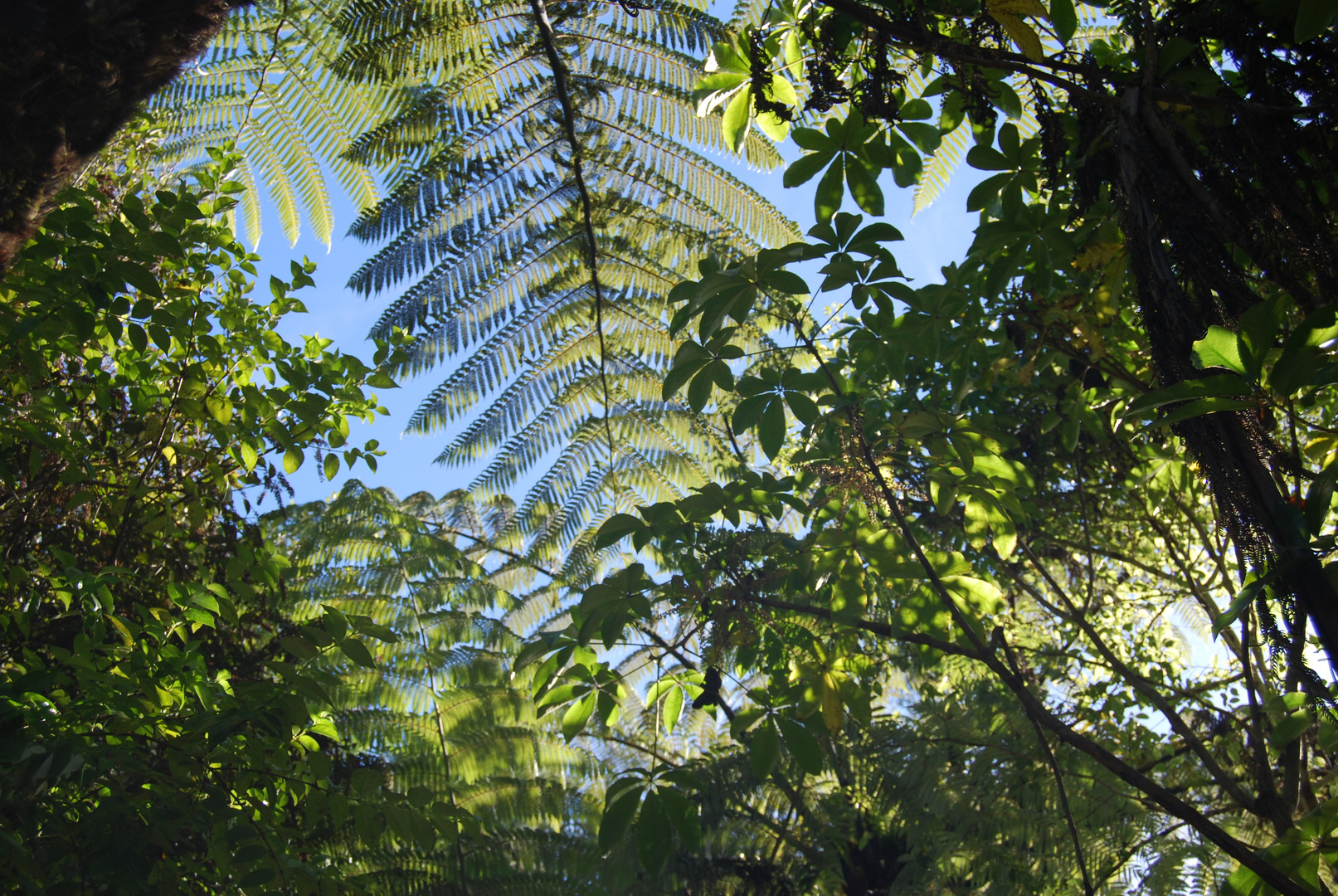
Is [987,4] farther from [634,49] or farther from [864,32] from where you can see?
[634,49]

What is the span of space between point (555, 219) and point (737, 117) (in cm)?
156

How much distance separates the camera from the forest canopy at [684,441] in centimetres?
107

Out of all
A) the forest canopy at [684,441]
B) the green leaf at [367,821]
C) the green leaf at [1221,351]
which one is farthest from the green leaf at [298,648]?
the green leaf at [1221,351]

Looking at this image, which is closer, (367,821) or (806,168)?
(367,821)

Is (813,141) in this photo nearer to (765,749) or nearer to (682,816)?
(765,749)

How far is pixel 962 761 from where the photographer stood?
3.40m

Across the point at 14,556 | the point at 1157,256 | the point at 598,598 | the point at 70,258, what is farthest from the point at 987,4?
the point at 14,556

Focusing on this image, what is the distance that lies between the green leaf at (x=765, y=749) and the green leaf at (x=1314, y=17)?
123cm

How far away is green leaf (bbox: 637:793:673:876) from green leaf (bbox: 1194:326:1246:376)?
1.02 meters

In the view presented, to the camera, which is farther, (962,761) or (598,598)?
(962,761)

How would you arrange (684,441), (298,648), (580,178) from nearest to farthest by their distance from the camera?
(298,648), (580,178), (684,441)

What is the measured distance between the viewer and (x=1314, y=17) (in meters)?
0.85

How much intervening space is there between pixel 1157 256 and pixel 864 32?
75 cm

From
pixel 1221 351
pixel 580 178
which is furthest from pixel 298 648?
pixel 580 178
